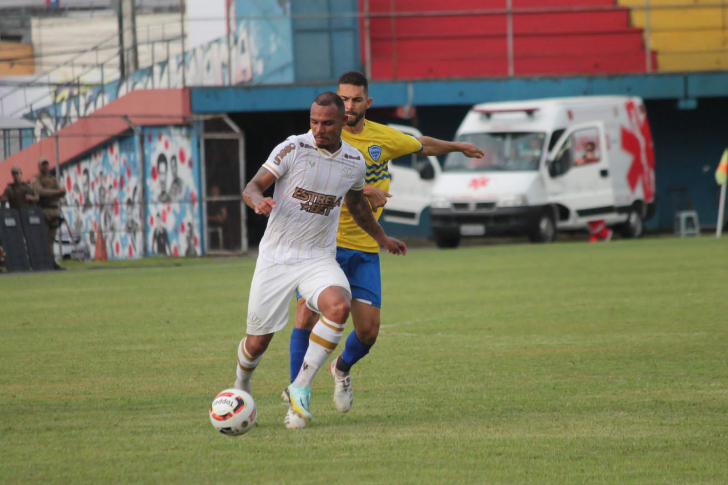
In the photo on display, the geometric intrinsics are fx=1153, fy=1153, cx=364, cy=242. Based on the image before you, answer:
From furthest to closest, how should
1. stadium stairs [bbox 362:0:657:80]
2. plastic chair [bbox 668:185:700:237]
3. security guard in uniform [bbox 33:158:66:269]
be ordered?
1. stadium stairs [bbox 362:0:657:80]
2. plastic chair [bbox 668:185:700:237]
3. security guard in uniform [bbox 33:158:66:269]

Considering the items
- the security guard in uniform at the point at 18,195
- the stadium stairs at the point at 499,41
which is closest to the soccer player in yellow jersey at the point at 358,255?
the security guard in uniform at the point at 18,195

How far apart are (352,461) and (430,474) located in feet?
1.58

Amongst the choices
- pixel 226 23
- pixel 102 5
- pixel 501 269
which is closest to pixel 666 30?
pixel 226 23

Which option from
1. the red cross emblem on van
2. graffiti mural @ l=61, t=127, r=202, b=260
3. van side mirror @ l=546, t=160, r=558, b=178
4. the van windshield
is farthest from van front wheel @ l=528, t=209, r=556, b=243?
graffiti mural @ l=61, t=127, r=202, b=260

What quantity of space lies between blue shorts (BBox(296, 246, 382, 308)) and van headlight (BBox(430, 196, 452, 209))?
61.0 ft

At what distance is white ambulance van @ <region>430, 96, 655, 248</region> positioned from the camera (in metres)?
25.9

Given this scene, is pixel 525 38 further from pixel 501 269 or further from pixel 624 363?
pixel 624 363

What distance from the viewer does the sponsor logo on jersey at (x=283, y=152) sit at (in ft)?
21.6

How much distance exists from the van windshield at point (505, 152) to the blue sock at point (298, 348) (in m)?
19.5

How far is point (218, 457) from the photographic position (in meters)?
5.78

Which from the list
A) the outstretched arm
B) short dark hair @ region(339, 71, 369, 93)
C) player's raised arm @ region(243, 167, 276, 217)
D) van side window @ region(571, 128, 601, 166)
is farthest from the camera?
van side window @ region(571, 128, 601, 166)

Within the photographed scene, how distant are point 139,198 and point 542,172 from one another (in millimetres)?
9393

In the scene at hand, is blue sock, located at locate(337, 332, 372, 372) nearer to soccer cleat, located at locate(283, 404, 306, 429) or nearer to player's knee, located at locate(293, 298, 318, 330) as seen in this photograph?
player's knee, located at locate(293, 298, 318, 330)

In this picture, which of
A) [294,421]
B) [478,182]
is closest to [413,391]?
[294,421]
